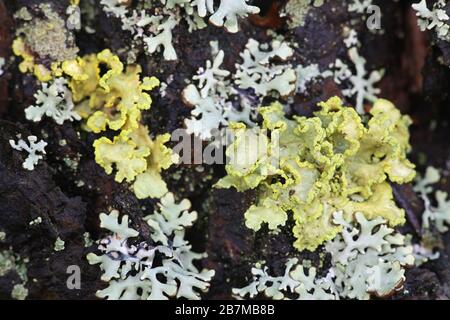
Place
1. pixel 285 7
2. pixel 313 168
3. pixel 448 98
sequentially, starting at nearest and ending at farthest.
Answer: pixel 313 168 < pixel 285 7 < pixel 448 98

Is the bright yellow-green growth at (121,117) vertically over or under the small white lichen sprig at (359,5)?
under

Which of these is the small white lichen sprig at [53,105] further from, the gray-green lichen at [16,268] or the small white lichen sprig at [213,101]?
the gray-green lichen at [16,268]

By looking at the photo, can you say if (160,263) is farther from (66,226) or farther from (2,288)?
(2,288)

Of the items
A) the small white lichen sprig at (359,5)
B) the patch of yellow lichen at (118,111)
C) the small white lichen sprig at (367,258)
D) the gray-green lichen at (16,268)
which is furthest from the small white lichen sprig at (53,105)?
the small white lichen sprig at (359,5)

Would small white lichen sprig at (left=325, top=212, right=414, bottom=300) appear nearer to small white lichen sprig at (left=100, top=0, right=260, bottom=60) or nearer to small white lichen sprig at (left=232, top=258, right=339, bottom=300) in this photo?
small white lichen sprig at (left=232, top=258, right=339, bottom=300)

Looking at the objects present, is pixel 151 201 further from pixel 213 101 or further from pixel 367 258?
pixel 367 258

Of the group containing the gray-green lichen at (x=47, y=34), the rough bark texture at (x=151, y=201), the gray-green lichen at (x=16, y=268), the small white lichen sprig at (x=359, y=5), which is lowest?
the gray-green lichen at (x=16, y=268)
